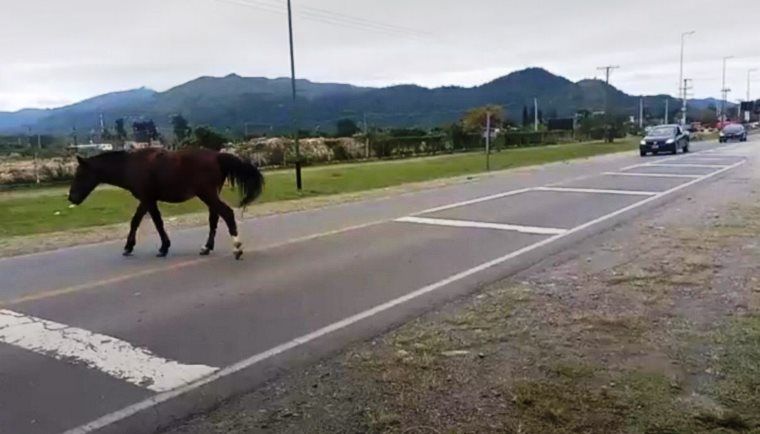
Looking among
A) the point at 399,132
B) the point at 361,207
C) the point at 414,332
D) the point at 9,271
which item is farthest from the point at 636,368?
the point at 399,132

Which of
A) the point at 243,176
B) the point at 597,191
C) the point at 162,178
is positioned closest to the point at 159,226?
the point at 162,178

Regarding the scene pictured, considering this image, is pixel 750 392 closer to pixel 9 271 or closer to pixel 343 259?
pixel 343 259

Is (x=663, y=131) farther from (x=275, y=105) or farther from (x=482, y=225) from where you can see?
(x=482, y=225)

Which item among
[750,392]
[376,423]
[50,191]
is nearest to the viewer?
[376,423]

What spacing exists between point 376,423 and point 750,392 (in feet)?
7.95

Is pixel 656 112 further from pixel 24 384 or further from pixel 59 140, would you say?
pixel 24 384

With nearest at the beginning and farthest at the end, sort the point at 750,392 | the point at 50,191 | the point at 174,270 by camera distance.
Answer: the point at 750,392 < the point at 174,270 < the point at 50,191

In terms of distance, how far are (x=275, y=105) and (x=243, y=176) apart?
38282mm

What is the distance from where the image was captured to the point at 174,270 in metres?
8.70

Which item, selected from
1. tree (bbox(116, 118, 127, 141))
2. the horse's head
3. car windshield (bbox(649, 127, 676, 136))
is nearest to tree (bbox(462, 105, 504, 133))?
car windshield (bbox(649, 127, 676, 136))

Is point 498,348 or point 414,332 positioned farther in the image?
point 414,332

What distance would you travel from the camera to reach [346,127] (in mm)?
43125

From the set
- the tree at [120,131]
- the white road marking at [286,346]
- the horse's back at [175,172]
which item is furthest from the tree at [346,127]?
the white road marking at [286,346]

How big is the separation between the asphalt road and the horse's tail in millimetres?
823
